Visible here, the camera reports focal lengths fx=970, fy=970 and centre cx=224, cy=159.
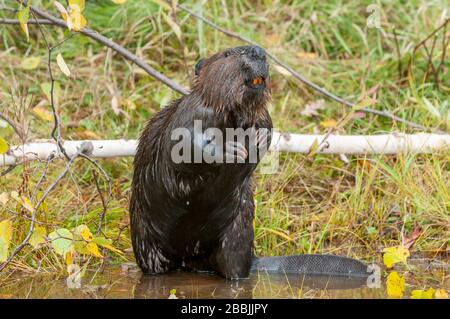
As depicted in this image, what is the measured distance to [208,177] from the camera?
3785 mm

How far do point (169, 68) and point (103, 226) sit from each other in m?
1.67

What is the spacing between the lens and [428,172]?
187 inches

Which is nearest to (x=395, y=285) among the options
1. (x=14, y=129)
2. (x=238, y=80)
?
(x=238, y=80)

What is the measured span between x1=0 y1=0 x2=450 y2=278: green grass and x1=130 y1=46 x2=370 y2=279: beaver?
1.40 ft

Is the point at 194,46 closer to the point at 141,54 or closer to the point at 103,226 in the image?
the point at 141,54

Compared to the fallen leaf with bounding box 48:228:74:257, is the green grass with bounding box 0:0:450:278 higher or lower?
higher

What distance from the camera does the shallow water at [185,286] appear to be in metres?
3.79

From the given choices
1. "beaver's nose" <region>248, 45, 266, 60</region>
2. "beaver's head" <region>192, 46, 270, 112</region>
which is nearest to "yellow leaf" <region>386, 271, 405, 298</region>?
"beaver's head" <region>192, 46, 270, 112</region>

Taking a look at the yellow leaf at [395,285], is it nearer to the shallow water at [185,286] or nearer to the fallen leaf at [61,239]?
the shallow water at [185,286]

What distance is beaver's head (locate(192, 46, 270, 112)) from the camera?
3.61 metres

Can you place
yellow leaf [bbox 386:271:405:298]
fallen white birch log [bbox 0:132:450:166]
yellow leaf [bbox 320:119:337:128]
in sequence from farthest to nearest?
yellow leaf [bbox 320:119:337:128]
fallen white birch log [bbox 0:132:450:166]
yellow leaf [bbox 386:271:405:298]

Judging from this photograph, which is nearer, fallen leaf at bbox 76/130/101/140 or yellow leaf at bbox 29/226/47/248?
yellow leaf at bbox 29/226/47/248

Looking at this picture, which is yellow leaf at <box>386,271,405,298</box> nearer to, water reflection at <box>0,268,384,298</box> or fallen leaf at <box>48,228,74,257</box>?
water reflection at <box>0,268,384,298</box>

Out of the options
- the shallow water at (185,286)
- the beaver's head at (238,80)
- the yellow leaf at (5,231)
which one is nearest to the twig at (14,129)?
the shallow water at (185,286)
